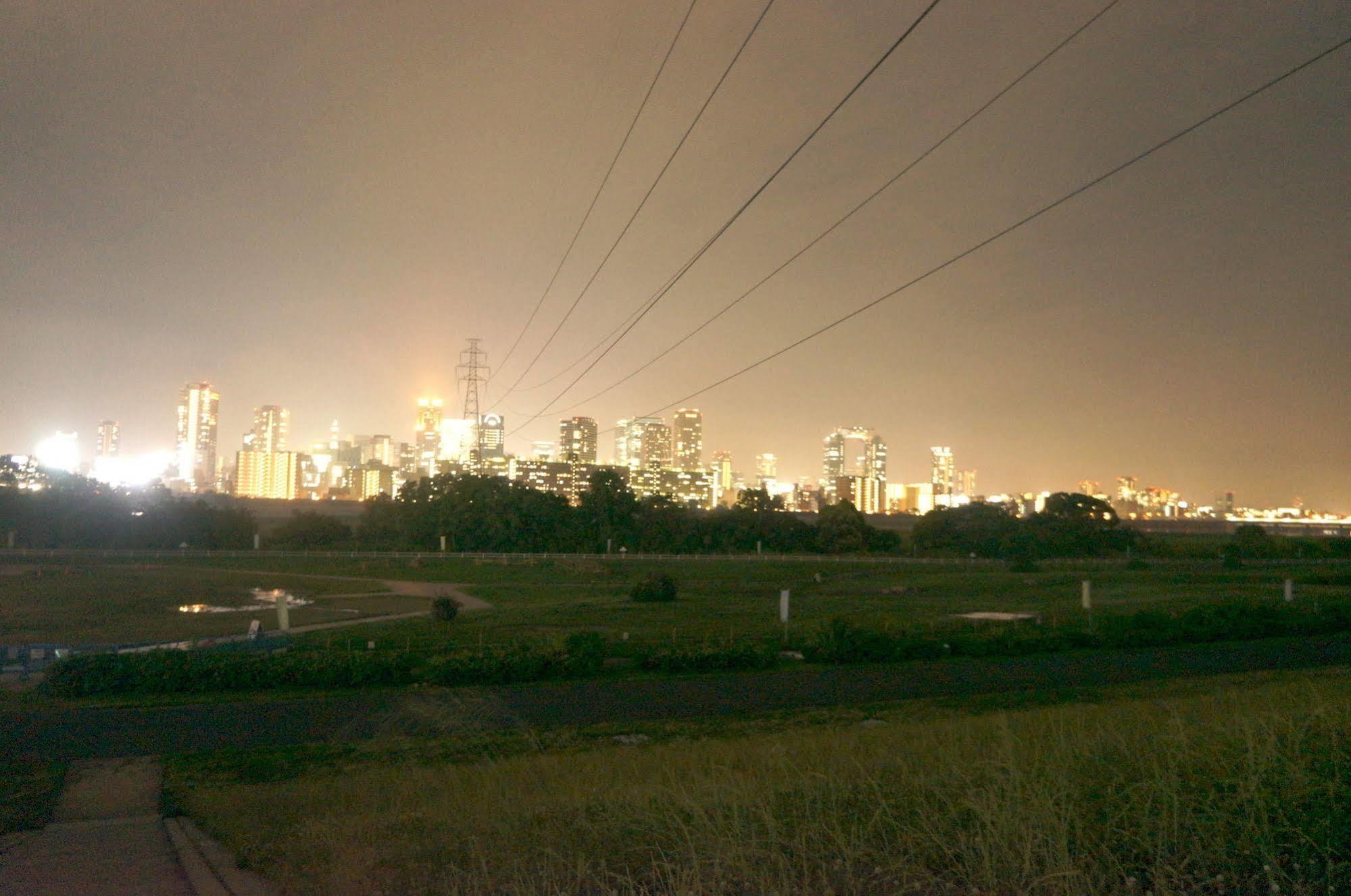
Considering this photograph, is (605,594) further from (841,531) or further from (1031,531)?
(1031,531)

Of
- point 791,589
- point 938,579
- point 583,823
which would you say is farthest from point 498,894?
point 938,579

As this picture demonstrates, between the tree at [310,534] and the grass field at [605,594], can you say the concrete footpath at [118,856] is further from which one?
the tree at [310,534]

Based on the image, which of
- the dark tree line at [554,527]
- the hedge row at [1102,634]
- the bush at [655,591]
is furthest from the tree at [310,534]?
the hedge row at [1102,634]

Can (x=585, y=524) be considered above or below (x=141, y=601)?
above

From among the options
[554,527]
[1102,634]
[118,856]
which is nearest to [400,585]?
[554,527]

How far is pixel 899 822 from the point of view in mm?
5824

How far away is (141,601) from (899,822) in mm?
48386

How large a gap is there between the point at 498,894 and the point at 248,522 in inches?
4089

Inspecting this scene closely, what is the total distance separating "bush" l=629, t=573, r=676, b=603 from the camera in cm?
4697

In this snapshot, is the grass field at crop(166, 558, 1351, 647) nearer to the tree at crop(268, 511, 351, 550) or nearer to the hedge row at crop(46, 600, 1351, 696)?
the hedge row at crop(46, 600, 1351, 696)

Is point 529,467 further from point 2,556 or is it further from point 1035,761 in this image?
point 1035,761

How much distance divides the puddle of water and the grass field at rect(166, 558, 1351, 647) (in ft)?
30.7

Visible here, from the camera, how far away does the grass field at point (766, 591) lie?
3472cm

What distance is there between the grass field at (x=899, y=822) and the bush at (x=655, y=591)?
121 ft
